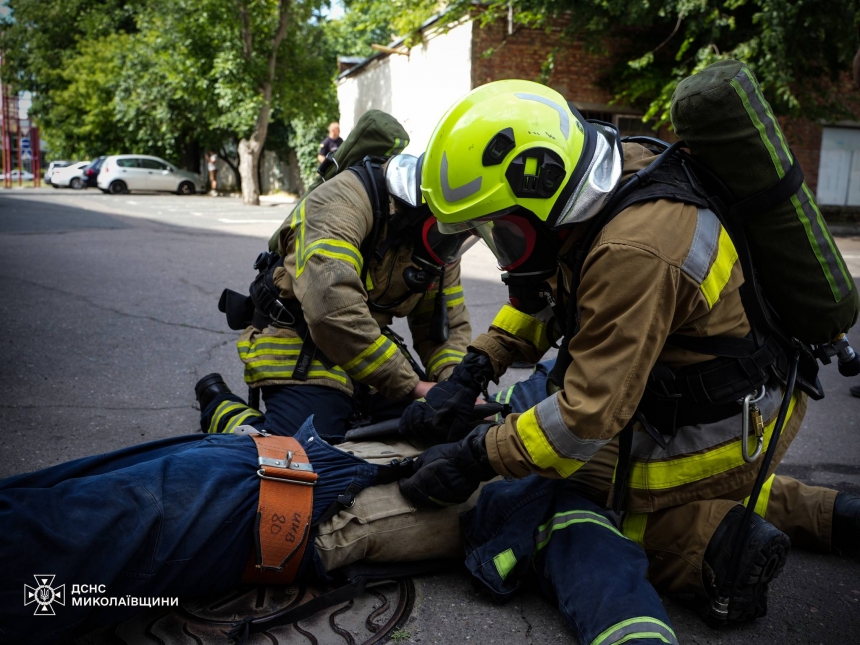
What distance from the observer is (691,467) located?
2.08 meters

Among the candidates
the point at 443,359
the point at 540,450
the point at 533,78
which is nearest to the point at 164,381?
the point at 443,359

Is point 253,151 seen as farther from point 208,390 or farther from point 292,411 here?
point 292,411

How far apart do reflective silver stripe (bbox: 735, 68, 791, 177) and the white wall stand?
1119 centimetres

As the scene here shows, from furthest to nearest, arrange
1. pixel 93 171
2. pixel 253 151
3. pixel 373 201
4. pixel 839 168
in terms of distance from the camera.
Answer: pixel 93 171 → pixel 253 151 → pixel 839 168 → pixel 373 201

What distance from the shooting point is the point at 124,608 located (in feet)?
5.95

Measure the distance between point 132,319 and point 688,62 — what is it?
11457mm

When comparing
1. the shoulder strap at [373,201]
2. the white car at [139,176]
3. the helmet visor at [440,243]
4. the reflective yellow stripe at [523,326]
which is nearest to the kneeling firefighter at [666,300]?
the reflective yellow stripe at [523,326]

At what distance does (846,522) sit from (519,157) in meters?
1.55

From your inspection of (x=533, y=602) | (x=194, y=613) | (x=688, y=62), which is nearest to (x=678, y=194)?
(x=533, y=602)

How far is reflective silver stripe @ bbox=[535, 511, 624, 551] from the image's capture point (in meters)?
2.08

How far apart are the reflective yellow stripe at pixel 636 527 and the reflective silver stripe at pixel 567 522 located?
0.33ft

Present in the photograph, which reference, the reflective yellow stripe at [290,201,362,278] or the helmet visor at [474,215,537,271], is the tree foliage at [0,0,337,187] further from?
the helmet visor at [474,215,537,271]

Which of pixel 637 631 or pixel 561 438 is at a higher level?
pixel 561 438

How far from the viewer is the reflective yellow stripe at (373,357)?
276cm
